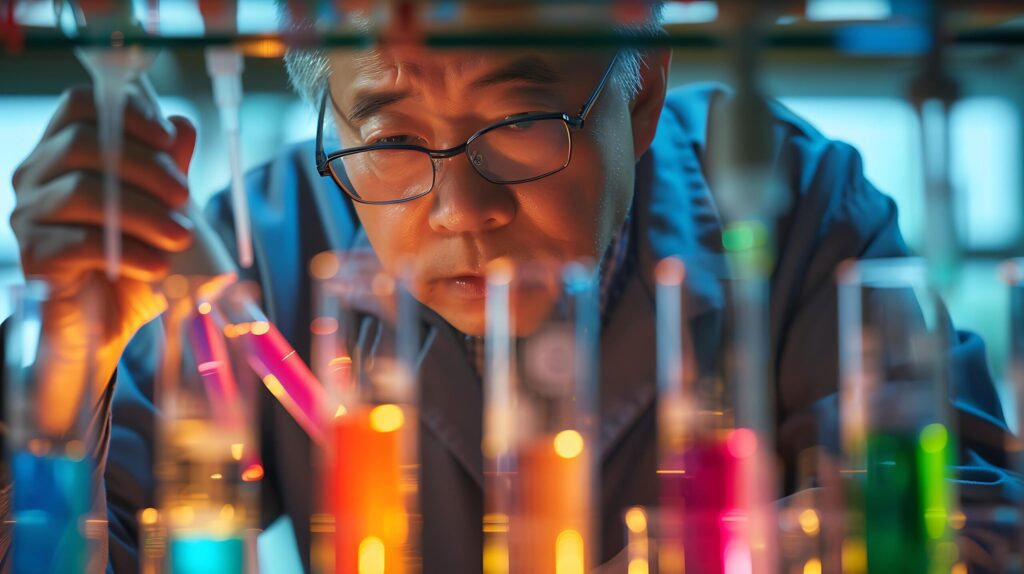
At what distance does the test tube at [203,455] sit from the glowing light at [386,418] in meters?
0.09

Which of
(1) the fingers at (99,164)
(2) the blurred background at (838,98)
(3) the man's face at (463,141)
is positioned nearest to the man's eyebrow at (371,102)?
(3) the man's face at (463,141)

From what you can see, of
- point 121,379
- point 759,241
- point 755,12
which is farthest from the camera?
point 121,379

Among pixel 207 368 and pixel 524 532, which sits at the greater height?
pixel 207 368

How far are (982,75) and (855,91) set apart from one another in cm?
→ 38

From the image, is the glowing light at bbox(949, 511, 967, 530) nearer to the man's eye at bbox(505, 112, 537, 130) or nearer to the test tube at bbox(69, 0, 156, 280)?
the man's eye at bbox(505, 112, 537, 130)

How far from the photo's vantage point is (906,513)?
0.58 meters

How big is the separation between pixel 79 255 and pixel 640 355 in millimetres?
682

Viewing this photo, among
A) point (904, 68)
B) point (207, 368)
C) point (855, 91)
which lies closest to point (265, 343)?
point (207, 368)

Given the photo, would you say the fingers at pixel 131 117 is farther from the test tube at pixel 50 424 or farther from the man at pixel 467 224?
the test tube at pixel 50 424

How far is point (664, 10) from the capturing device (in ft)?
1.98

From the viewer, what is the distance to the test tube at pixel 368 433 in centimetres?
60

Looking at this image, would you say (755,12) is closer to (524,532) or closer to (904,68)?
(904,68)

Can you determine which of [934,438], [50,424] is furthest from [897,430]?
[50,424]

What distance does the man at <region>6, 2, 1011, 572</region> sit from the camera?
2.28 feet
